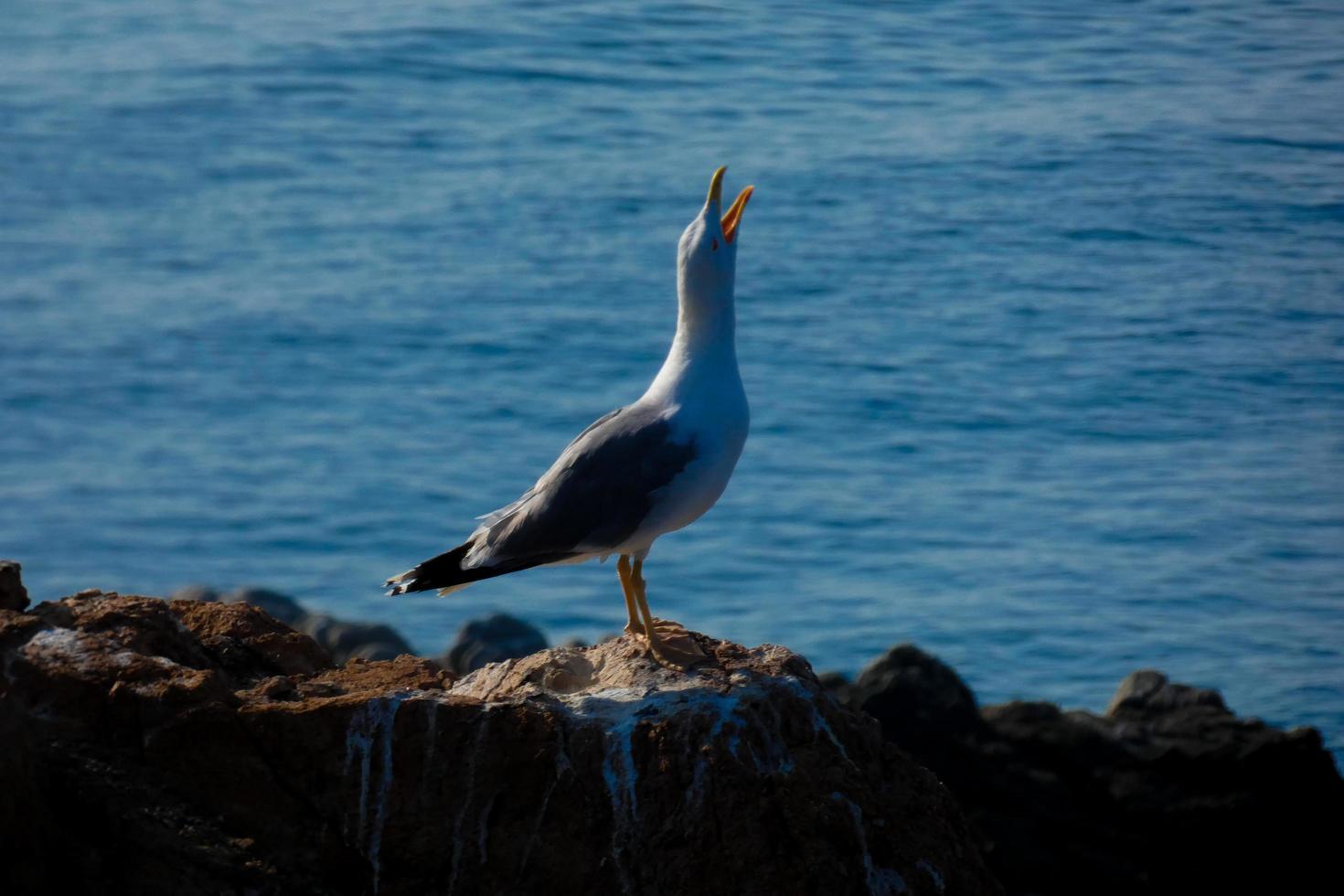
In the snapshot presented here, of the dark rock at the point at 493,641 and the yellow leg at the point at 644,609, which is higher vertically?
the yellow leg at the point at 644,609

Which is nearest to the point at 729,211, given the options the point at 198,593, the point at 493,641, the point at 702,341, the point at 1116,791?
the point at 702,341

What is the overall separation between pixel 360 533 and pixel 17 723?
397 inches

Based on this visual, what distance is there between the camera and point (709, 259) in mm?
5242

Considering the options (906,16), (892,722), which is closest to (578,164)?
(906,16)

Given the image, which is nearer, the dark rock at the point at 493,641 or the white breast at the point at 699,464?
the white breast at the point at 699,464

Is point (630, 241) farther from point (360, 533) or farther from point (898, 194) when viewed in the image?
point (360, 533)

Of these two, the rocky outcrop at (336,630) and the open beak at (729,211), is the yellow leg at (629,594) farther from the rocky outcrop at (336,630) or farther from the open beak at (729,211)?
the rocky outcrop at (336,630)

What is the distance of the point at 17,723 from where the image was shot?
389 centimetres

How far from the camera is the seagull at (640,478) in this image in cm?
496

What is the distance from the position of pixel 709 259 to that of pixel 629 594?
1.02 m

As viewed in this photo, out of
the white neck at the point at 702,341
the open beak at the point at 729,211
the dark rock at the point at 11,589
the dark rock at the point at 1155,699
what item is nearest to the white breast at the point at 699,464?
the white neck at the point at 702,341

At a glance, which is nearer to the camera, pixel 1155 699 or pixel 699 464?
pixel 699 464

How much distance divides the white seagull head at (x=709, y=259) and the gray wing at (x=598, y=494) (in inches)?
15.3

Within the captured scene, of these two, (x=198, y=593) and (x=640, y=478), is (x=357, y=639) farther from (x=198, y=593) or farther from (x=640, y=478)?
(x=640, y=478)
